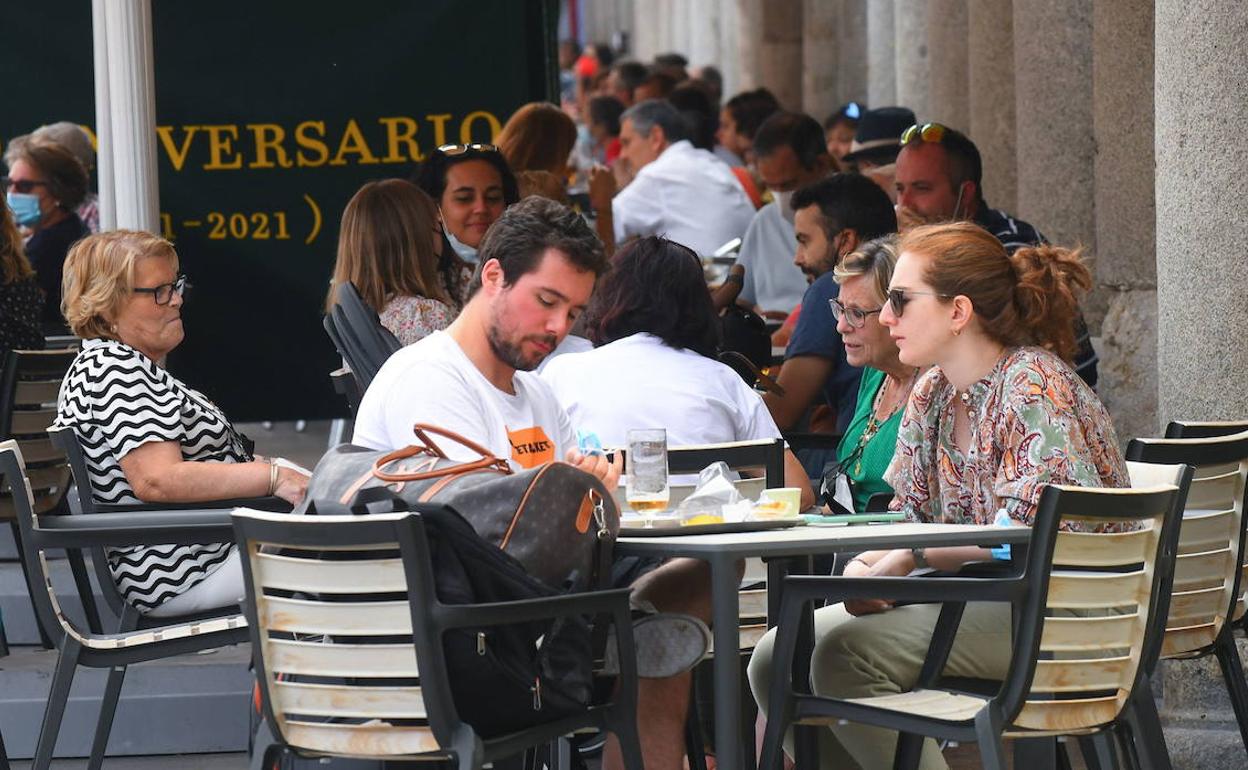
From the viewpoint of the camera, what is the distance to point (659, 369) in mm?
4922

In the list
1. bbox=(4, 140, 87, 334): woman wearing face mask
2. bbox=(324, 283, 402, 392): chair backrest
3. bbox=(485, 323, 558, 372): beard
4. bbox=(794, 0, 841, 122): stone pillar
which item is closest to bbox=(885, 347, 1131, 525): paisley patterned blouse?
bbox=(485, 323, 558, 372): beard

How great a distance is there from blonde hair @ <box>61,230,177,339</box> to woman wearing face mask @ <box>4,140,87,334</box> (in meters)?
2.84

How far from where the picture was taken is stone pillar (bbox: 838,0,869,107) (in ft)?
58.5

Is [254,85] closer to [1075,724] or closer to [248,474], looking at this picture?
[248,474]

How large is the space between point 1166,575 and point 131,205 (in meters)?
3.14

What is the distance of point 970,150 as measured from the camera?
7027 mm

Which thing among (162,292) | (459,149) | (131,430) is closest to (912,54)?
(459,149)

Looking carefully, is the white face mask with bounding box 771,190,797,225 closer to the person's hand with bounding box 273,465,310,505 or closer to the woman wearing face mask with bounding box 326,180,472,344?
the woman wearing face mask with bounding box 326,180,472,344

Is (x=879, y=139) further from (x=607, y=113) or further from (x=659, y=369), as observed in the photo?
(x=607, y=113)

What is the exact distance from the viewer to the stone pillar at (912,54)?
13297mm

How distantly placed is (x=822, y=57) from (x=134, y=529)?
1521cm

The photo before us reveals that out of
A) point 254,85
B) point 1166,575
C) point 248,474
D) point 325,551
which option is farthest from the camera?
point 254,85

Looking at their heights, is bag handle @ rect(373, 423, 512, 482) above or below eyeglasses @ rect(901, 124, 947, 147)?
below

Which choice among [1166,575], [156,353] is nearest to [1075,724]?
[1166,575]
